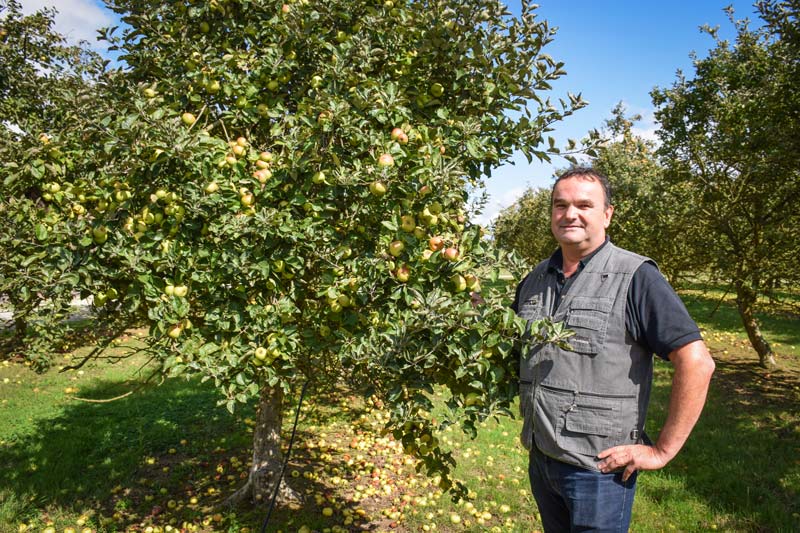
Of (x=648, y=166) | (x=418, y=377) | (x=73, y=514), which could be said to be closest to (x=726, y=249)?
(x=648, y=166)

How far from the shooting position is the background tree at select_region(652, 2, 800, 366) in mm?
6602

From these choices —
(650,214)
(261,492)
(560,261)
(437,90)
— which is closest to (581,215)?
(560,261)

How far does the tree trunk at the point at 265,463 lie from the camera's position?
4.79 metres

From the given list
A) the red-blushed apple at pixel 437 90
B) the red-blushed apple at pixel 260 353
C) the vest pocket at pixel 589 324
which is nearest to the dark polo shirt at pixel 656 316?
the vest pocket at pixel 589 324

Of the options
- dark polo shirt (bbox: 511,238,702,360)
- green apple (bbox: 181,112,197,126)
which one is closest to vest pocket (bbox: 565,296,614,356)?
dark polo shirt (bbox: 511,238,702,360)

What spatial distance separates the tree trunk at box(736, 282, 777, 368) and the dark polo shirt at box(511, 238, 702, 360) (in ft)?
24.0

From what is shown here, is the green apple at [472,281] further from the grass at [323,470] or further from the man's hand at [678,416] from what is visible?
the grass at [323,470]

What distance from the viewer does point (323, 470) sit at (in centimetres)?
574

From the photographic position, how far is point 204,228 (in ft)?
9.30

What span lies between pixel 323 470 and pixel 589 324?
435 cm

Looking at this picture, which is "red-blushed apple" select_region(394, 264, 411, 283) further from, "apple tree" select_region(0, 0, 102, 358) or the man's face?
"apple tree" select_region(0, 0, 102, 358)

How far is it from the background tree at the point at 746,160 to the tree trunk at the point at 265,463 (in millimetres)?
7113

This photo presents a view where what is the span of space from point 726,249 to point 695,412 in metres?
8.22

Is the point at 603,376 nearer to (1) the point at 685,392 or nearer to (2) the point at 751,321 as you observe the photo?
(1) the point at 685,392
